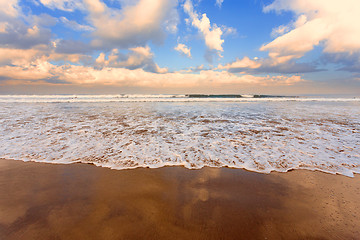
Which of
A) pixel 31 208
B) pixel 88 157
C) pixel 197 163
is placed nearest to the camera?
pixel 31 208

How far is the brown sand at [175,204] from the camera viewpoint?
193 centimetres

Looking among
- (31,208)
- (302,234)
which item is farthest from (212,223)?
(31,208)

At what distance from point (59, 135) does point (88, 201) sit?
4.91m

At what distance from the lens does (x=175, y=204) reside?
240 centimetres

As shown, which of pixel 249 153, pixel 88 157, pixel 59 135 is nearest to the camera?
pixel 88 157

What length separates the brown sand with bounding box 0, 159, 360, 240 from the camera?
1.93 meters

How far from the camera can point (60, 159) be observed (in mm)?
4016

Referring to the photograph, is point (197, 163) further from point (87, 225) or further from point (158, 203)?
point (87, 225)

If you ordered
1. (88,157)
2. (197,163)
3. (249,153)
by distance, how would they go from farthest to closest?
(249,153)
(88,157)
(197,163)

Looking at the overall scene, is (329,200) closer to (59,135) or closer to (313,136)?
(313,136)

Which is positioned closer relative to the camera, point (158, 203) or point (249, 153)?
point (158, 203)

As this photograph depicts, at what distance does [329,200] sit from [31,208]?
4433mm

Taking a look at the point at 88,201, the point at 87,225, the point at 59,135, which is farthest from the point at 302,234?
the point at 59,135

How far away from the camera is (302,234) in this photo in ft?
6.31
